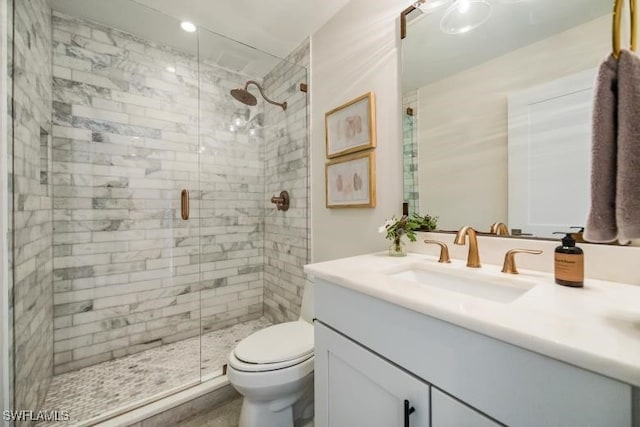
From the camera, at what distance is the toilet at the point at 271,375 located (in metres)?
1.13

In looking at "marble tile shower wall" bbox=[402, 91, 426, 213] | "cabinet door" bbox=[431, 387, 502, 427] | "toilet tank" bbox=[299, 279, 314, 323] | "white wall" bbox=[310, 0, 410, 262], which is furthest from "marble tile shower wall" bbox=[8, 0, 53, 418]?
"marble tile shower wall" bbox=[402, 91, 426, 213]

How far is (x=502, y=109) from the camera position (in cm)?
100

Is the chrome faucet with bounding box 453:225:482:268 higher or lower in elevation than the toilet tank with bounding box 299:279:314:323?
higher

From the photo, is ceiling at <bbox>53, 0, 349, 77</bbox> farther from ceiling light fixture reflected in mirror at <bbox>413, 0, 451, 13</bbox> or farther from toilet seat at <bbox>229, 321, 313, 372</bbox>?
toilet seat at <bbox>229, 321, 313, 372</bbox>

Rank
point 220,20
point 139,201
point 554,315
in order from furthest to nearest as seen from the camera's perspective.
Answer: point 139,201 < point 220,20 < point 554,315

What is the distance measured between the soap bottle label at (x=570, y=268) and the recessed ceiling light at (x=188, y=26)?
2.46 m

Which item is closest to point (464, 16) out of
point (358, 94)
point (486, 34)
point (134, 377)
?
point (486, 34)

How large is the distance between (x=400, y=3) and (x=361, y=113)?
0.55 meters

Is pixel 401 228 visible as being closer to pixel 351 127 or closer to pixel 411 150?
Answer: pixel 411 150

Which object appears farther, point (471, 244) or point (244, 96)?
point (244, 96)

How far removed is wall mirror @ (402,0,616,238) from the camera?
826mm

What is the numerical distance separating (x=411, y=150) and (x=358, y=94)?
51 cm

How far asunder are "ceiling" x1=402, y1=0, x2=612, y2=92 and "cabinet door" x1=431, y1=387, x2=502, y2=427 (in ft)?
3.91

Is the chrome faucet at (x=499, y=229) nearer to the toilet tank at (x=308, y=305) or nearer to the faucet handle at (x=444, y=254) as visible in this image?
the faucet handle at (x=444, y=254)
